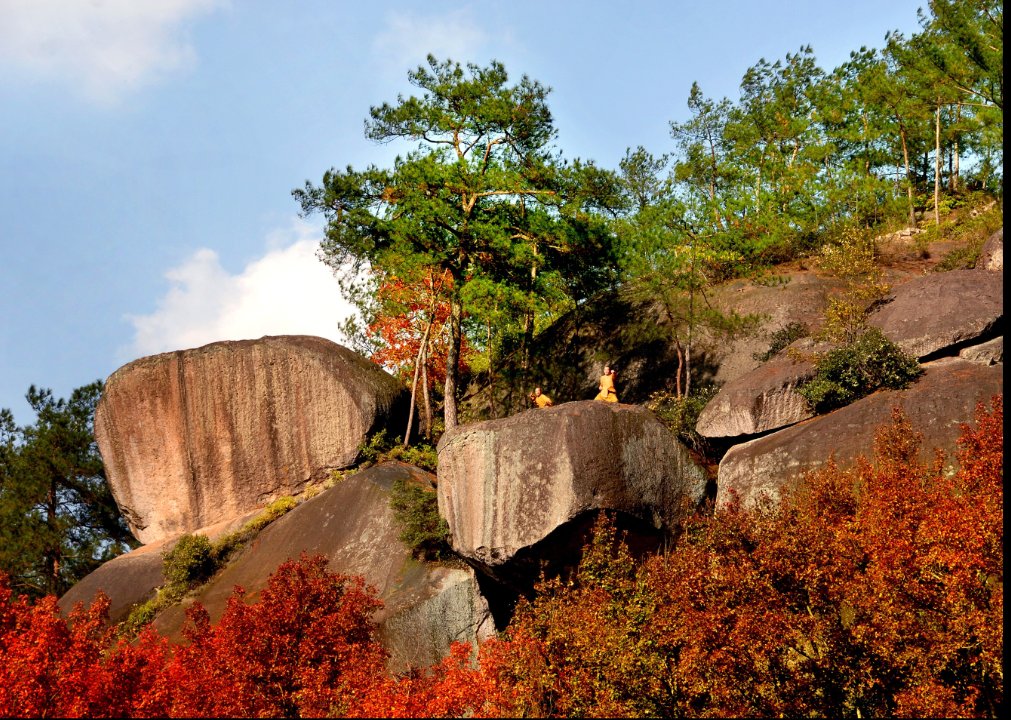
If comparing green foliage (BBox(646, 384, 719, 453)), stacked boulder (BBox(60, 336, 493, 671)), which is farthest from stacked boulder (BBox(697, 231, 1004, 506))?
stacked boulder (BBox(60, 336, 493, 671))

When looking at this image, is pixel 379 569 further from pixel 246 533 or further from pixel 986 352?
pixel 986 352

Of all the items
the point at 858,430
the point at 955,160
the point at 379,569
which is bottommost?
Answer: the point at 379,569

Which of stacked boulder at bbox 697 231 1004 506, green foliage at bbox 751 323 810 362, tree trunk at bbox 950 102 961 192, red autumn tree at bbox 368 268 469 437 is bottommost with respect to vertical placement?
stacked boulder at bbox 697 231 1004 506

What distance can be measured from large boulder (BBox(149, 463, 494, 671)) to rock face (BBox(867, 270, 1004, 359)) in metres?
13.4

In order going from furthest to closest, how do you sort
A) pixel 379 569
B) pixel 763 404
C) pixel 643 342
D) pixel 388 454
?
pixel 643 342 → pixel 388 454 → pixel 379 569 → pixel 763 404

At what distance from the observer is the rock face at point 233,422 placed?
3316cm

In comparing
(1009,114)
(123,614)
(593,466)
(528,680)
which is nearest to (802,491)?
(593,466)

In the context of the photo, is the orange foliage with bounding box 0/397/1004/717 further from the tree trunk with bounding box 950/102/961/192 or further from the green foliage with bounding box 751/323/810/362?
the tree trunk with bounding box 950/102/961/192

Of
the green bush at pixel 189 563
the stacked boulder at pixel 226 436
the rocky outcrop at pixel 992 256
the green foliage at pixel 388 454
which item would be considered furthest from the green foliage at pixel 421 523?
the rocky outcrop at pixel 992 256

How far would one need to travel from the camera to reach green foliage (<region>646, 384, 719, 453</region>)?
28.0 metres

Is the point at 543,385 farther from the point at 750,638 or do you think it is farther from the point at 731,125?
the point at 750,638

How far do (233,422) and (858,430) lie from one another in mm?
21174

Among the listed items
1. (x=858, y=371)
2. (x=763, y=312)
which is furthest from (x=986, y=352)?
(x=763, y=312)

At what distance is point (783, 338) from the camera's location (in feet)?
99.6
